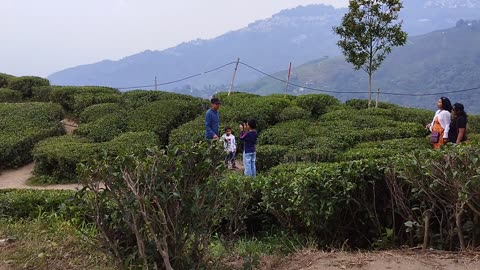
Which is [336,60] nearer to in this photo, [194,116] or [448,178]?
[194,116]

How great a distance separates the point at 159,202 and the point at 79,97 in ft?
47.2

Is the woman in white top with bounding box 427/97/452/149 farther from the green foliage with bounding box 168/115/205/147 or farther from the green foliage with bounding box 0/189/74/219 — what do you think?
the green foliage with bounding box 0/189/74/219

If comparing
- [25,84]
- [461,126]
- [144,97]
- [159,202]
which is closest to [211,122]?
[461,126]

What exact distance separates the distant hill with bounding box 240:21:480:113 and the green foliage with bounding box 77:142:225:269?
80.0m

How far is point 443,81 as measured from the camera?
305 feet

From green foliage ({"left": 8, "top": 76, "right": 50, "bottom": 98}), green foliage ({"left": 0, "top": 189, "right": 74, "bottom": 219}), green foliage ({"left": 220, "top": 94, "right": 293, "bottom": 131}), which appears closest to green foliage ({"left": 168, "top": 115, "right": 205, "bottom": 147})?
green foliage ({"left": 220, "top": 94, "right": 293, "bottom": 131})

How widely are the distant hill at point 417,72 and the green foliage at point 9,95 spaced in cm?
7061

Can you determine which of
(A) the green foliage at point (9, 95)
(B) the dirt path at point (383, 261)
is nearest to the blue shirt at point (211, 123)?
(B) the dirt path at point (383, 261)

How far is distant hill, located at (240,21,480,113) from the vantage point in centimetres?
9206

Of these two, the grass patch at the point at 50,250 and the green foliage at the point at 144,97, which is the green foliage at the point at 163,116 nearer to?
the green foliage at the point at 144,97

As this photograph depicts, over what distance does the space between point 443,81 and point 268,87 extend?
129 feet

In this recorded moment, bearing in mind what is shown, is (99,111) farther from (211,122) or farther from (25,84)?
(211,122)

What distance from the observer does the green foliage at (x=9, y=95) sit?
17622 mm

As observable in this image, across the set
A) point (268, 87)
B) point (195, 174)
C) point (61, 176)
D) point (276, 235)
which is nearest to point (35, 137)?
point (61, 176)
